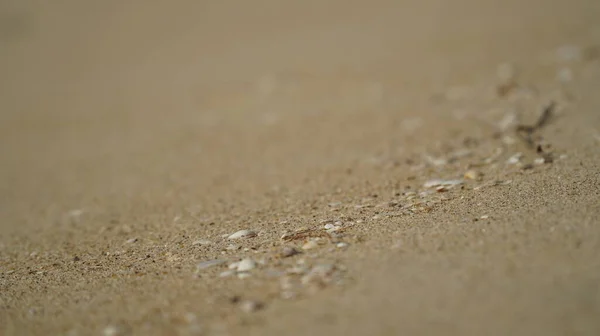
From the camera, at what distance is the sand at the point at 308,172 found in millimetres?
2004

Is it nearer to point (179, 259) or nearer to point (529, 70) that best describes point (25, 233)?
point (179, 259)

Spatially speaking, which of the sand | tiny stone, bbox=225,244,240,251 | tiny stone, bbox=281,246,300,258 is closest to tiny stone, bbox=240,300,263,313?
the sand

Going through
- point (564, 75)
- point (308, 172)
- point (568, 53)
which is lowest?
point (308, 172)

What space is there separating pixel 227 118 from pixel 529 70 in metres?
2.67

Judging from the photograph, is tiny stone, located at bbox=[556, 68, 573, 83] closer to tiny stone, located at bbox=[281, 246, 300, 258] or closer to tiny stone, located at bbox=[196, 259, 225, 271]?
tiny stone, located at bbox=[281, 246, 300, 258]

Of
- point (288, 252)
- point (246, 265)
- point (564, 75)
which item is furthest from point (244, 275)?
point (564, 75)

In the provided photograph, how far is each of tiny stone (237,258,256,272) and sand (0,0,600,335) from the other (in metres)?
0.01

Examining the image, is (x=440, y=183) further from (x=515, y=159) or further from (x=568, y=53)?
(x=568, y=53)

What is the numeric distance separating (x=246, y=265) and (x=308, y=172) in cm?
171

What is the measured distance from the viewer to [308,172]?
400cm

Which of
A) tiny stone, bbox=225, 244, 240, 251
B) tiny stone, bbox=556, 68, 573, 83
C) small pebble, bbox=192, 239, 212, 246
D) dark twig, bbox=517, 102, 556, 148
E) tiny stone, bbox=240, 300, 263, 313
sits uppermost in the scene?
tiny stone, bbox=556, 68, 573, 83

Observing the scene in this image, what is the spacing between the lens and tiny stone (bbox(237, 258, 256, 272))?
2314 mm

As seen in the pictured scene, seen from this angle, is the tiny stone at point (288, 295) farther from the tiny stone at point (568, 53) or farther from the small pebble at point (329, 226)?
the tiny stone at point (568, 53)

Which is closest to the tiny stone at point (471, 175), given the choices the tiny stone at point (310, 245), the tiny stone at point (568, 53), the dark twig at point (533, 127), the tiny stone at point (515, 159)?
the tiny stone at point (515, 159)
